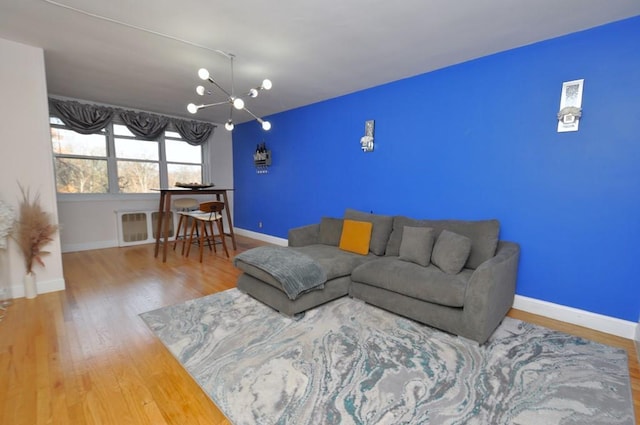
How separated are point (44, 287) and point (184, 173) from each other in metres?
3.21

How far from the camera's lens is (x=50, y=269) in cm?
305

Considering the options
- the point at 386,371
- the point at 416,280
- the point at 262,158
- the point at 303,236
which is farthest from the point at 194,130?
the point at 386,371

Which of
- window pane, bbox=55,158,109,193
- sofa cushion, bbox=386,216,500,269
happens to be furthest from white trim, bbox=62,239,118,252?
sofa cushion, bbox=386,216,500,269

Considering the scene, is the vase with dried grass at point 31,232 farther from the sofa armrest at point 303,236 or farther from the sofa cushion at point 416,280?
the sofa cushion at point 416,280

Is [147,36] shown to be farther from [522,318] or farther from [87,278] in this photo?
[522,318]

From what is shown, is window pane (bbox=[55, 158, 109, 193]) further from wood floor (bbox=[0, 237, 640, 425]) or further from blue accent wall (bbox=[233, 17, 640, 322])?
blue accent wall (bbox=[233, 17, 640, 322])

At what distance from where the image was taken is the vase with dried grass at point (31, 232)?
2799 millimetres

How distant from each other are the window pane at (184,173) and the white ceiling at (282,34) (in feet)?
7.18

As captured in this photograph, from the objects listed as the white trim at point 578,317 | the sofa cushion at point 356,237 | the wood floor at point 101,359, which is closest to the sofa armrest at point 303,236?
the sofa cushion at point 356,237

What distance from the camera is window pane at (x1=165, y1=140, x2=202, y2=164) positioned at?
555cm

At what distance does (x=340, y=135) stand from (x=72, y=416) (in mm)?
3797

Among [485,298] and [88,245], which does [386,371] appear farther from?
[88,245]

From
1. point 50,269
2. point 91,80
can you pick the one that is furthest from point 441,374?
point 91,80

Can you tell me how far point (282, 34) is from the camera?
2.43 m
